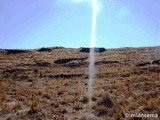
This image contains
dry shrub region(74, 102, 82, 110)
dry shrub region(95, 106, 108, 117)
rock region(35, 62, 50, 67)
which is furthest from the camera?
rock region(35, 62, 50, 67)

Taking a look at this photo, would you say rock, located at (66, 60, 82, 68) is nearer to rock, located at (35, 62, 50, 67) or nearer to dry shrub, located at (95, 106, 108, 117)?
rock, located at (35, 62, 50, 67)

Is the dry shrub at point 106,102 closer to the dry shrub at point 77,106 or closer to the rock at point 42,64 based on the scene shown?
the dry shrub at point 77,106

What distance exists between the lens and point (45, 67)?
137 ft

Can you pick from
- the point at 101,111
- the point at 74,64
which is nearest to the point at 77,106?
the point at 101,111

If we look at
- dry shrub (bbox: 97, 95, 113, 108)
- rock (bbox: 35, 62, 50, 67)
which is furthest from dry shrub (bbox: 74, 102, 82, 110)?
rock (bbox: 35, 62, 50, 67)

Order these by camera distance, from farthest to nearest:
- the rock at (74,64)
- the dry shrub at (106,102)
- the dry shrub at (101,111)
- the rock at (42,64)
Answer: the rock at (42,64)
the rock at (74,64)
the dry shrub at (106,102)
the dry shrub at (101,111)

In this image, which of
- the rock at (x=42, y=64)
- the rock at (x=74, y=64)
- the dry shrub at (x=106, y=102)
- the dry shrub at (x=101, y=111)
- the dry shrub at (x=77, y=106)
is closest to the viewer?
the dry shrub at (x=101, y=111)

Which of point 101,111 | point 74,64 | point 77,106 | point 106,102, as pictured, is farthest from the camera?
point 74,64

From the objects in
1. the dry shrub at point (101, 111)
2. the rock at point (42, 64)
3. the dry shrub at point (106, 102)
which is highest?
the rock at point (42, 64)

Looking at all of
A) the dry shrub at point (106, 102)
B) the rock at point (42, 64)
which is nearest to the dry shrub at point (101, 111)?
the dry shrub at point (106, 102)

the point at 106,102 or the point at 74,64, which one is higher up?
the point at 74,64

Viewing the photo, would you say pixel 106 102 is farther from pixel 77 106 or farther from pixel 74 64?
pixel 74 64

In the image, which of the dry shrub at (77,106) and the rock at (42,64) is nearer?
the dry shrub at (77,106)

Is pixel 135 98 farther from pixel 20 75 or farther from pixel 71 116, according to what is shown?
pixel 20 75
